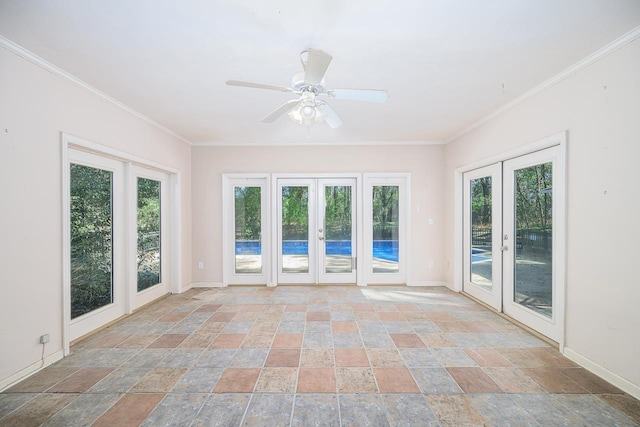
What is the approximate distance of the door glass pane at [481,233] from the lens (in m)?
4.04

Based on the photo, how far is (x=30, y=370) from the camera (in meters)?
2.34

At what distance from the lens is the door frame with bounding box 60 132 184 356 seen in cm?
267

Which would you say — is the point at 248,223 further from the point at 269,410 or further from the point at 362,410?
the point at 362,410

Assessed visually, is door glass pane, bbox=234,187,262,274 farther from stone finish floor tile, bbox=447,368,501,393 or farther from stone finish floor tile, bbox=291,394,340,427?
stone finish floor tile, bbox=447,368,501,393

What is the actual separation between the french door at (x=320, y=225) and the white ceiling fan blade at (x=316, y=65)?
3268 mm

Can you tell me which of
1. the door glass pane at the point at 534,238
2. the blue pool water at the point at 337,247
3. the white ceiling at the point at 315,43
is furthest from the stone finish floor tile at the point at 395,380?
the blue pool water at the point at 337,247

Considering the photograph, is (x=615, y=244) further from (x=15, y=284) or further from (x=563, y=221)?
(x=15, y=284)

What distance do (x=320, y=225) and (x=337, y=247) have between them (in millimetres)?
529

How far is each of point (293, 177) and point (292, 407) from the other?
383 centimetres

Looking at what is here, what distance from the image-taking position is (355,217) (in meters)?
5.21

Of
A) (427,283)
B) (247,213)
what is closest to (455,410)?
(427,283)

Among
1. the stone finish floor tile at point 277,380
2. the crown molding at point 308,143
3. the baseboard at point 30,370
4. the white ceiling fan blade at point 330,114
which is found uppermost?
the crown molding at point 308,143

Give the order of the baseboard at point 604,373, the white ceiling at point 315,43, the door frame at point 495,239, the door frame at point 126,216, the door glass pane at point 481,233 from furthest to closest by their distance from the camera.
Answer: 1. the door glass pane at point 481,233
2. the door frame at point 495,239
3. the door frame at point 126,216
4. the baseboard at point 604,373
5. the white ceiling at point 315,43

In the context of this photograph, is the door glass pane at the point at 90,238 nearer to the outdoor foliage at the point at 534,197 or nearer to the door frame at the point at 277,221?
the door frame at the point at 277,221
